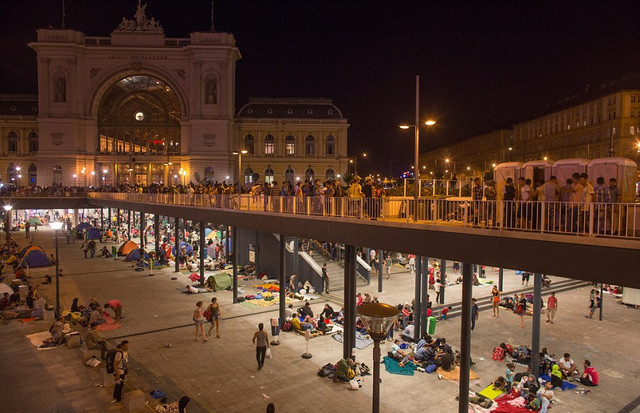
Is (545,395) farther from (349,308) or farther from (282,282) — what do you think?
(282,282)

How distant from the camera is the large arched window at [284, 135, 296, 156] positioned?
81.3m

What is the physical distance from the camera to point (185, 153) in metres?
71.1

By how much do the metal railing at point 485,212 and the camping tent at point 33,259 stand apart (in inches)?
910

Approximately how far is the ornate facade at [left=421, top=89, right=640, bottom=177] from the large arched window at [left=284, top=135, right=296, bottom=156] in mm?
28160

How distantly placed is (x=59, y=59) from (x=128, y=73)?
1058 cm

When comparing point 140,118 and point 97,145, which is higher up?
point 140,118

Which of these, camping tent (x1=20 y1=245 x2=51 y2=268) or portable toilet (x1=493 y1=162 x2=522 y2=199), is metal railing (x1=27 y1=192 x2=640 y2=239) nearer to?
portable toilet (x1=493 y1=162 x2=522 y2=199)

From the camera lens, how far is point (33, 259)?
33531mm

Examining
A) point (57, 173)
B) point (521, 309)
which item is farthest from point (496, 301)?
point (57, 173)

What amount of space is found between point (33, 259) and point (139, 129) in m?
47.0

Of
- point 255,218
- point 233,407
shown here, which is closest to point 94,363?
point 233,407

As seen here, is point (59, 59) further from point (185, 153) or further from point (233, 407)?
point (233, 407)

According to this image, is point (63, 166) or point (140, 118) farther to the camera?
point (140, 118)

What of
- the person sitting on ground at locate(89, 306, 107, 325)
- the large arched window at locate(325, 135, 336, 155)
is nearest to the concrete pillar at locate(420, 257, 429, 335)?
the person sitting on ground at locate(89, 306, 107, 325)
